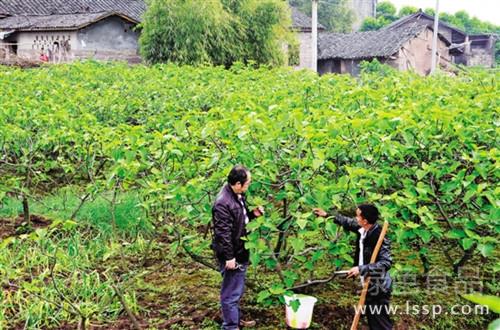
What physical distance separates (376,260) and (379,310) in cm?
36

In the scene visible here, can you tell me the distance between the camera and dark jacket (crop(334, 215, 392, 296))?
4.04m

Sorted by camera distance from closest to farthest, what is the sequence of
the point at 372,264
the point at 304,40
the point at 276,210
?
the point at 372,264, the point at 276,210, the point at 304,40

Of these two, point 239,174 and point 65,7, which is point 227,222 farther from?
point 65,7

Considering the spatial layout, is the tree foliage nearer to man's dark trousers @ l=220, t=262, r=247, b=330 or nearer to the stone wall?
the stone wall

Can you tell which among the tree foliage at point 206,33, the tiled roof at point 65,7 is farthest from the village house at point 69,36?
the tree foliage at point 206,33

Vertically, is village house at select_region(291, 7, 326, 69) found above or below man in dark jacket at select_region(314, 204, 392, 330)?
above

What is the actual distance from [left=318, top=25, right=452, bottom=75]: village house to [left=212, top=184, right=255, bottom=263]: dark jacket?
29220mm

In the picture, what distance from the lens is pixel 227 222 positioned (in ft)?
13.7

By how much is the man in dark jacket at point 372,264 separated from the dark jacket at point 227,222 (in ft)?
1.72

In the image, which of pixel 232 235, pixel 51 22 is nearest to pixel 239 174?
pixel 232 235

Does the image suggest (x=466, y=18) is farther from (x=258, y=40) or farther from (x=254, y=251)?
(x=254, y=251)

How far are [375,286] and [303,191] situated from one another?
0.77 metres

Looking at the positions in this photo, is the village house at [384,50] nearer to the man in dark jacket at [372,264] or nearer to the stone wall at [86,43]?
the stone wall at [86,43]

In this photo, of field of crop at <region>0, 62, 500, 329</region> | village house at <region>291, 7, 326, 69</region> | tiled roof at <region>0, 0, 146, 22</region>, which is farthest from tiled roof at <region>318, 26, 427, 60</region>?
field of crop at <region>0, 62, 500, 329</region>
